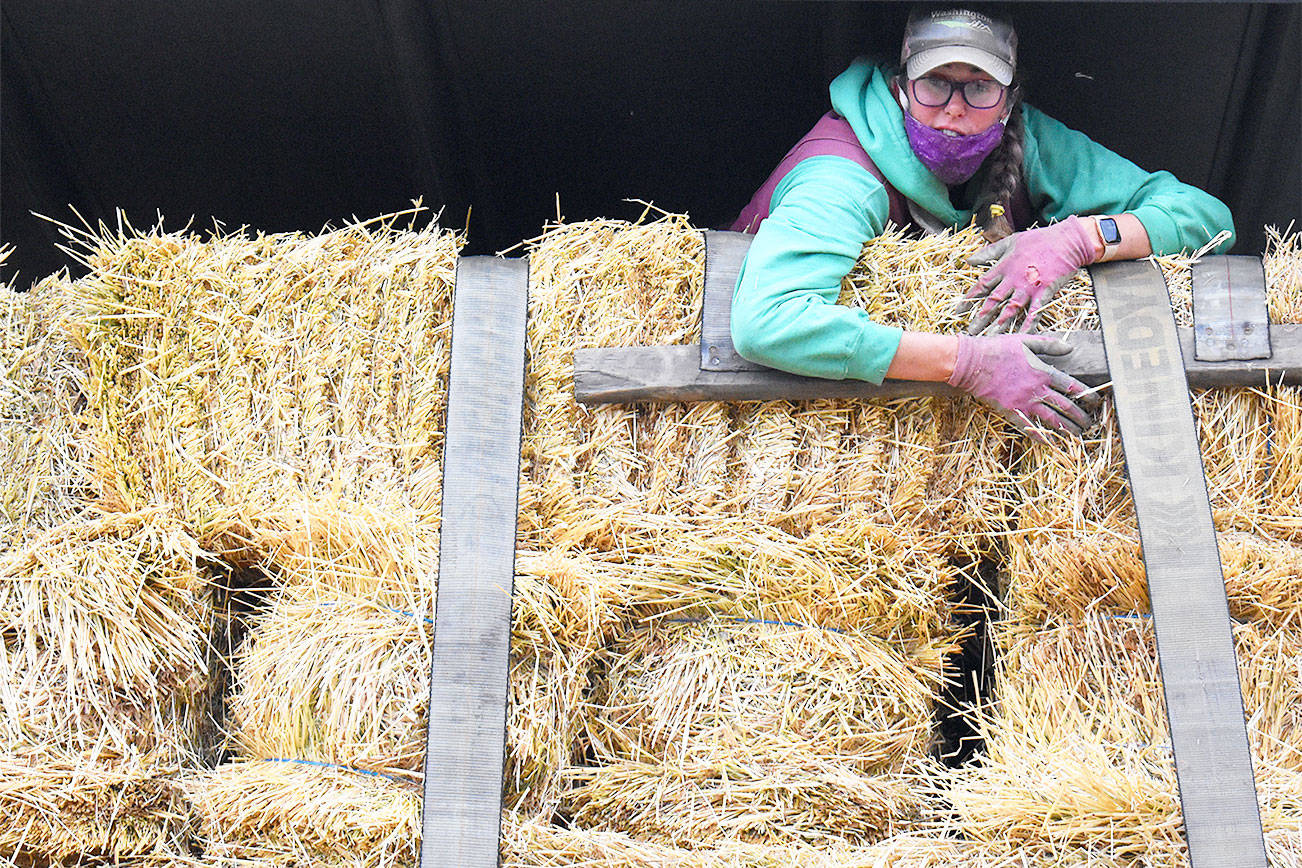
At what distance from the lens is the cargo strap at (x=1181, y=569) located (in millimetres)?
2293

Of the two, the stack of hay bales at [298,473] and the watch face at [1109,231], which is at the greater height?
the watch face at [1109,231]

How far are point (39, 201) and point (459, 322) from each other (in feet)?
7.90

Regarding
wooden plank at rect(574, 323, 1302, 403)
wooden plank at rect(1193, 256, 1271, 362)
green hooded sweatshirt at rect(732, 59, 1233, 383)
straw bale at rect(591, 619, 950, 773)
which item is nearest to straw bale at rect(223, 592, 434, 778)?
straw bale at rect(591, 619, 950, 773)

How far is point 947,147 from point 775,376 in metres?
0.83

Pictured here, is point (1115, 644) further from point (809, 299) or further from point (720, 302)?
point (720, 302)

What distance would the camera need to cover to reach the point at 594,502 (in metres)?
2.60

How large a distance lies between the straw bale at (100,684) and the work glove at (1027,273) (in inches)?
72.1

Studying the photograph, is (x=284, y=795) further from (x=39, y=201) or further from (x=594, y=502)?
(x=39, y=201)

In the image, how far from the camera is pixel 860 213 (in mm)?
2775

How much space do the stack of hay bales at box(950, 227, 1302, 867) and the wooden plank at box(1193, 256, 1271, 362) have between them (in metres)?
0.05

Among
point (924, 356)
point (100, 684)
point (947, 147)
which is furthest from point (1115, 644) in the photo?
point (100, 684)

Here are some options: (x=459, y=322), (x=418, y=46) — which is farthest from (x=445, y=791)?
(x=418, y=46)

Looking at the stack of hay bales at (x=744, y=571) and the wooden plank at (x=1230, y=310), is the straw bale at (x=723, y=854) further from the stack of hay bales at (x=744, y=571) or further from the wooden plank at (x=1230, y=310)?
the wooden plank at (x=1230, y=310)

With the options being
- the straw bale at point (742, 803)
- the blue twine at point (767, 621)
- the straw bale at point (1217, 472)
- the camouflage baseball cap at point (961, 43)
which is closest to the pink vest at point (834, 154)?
the camouflage baseball cap at point (961, 43)
